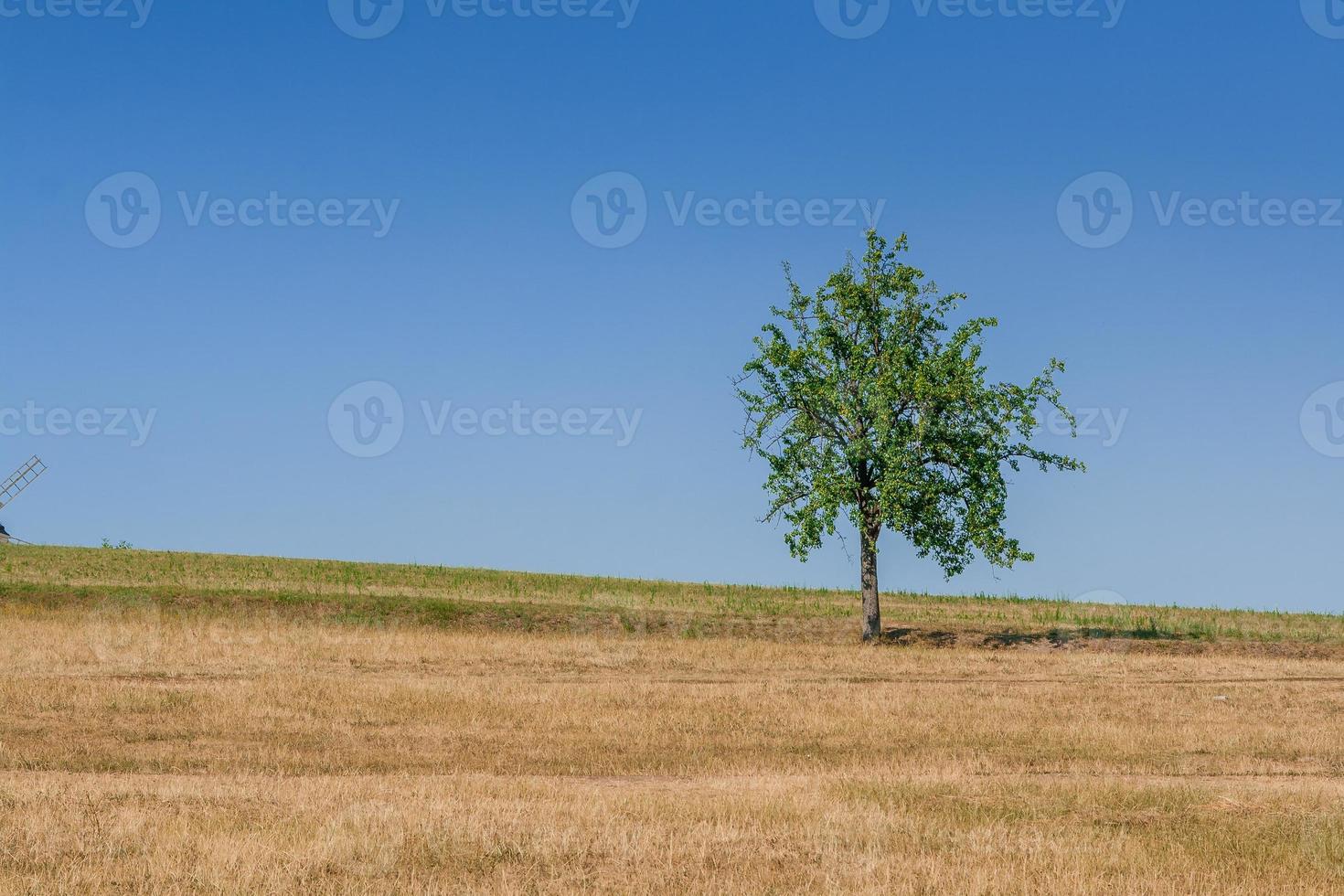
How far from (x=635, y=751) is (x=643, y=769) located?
170 cm

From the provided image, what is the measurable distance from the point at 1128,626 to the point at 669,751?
3623 centimetres

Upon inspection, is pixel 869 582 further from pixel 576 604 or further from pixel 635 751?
pixel 635 751

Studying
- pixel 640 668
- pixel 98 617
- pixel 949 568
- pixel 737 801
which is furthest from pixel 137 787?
pixel 949 568

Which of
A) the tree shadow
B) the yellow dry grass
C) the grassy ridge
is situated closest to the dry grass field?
the yellow dry grass

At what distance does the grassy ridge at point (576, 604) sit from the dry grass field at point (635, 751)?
0.37 meters

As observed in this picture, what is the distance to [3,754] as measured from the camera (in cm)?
2117

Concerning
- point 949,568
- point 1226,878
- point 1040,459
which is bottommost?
point 1226,878

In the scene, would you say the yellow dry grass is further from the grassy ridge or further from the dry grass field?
the grassy ridge

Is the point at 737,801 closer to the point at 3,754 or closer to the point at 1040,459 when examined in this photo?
the point at 3,754

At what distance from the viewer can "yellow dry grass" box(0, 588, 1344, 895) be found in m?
12.9

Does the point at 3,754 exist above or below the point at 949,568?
below

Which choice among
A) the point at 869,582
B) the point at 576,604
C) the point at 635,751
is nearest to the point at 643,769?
the point at 635,751

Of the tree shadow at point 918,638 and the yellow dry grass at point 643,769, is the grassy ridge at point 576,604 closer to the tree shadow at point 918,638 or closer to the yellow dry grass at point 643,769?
the tree shadow at point 918,638

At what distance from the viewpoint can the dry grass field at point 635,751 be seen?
13.1 meters
